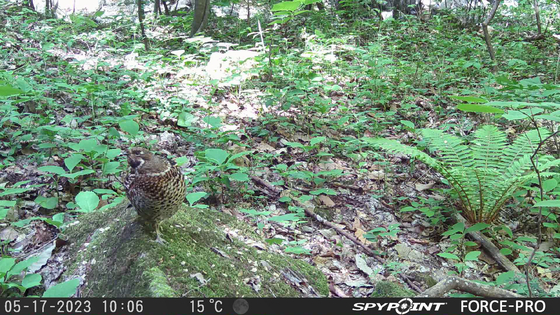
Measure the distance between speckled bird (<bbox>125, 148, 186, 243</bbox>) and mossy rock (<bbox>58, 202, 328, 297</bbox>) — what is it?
21cm

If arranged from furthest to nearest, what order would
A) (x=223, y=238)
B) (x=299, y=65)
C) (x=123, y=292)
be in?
(x=299, y=65) < (x=223, y=238) < (x=123, y=292)

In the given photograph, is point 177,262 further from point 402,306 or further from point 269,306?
point 402,306

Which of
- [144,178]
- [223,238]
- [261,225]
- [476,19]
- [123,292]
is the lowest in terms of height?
[261,225]

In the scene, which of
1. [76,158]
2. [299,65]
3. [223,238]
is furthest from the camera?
[299,65]

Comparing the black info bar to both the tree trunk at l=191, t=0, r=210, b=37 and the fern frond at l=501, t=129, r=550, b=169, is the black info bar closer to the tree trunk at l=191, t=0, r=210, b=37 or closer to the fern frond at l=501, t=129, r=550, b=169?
the fern frond at l=501, t=129, r=550, b=169

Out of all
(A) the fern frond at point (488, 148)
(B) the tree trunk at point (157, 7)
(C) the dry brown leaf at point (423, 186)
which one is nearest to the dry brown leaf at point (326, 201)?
(C) the dry brown leaf at point (423, 186)

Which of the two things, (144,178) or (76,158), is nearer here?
(144,178)

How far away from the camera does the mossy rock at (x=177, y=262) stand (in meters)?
1.75

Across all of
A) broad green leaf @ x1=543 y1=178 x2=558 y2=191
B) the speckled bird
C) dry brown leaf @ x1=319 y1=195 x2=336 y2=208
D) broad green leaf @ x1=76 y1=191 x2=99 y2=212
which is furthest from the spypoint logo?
dry brown leaf @ x1=319 y1=195 x2=336 y2=208

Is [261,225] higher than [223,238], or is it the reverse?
[223,238]

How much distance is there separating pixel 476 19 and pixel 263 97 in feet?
28.9

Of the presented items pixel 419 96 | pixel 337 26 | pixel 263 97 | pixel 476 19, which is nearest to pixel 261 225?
pixel 263 97

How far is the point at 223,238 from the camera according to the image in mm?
2400

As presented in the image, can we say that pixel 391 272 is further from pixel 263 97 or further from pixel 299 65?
pixel 299 65
